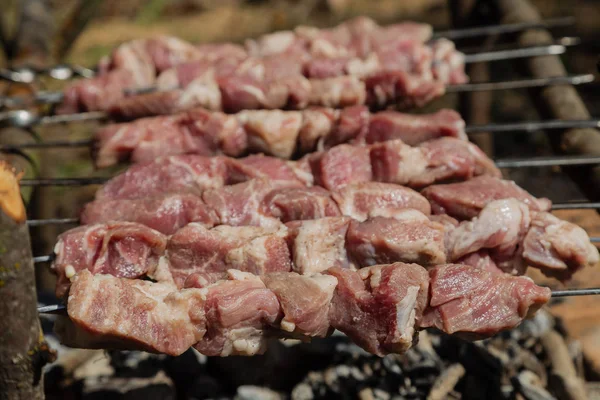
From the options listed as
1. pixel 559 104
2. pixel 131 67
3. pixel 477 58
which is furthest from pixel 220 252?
pixel 477 58

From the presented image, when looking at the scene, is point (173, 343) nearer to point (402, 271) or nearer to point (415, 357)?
point (402, 271)

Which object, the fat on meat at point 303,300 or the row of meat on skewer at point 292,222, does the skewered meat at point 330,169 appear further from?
the fat on meat at point 303,300

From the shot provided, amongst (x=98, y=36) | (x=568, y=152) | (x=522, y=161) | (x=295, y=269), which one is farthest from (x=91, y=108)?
(x=98, y=36)

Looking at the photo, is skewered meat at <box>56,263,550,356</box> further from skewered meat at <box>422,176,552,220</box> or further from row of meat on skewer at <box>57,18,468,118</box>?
row of meat on skewer at <box>57,18,468,118</box>

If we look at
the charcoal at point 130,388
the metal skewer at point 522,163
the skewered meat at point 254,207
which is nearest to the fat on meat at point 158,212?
the skewered meat at point 254,207

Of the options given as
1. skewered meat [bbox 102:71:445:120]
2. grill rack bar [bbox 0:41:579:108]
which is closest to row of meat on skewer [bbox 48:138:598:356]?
skewered meat [bbox 102:71:445:120]

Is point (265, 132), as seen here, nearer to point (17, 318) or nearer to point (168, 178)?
point (168, 178)
